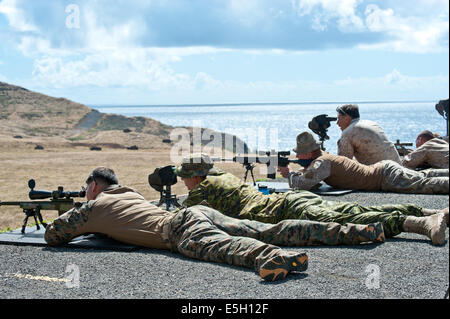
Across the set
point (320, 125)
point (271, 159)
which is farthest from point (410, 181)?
point (320, 125)

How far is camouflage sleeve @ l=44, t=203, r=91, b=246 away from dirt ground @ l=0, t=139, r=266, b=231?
3446 millimetres

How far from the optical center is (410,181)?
895 centimetres

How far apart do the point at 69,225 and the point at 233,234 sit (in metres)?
1.64

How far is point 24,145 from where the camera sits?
2881 cm

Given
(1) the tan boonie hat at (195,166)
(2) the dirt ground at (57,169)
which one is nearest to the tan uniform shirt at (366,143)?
(1) the tan boonie hat at (195,166)

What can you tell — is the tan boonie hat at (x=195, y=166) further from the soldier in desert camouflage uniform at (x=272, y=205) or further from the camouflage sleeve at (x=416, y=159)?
the camouflage sleeve at (x=416, y=159)

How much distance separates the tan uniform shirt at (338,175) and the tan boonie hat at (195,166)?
105 inches

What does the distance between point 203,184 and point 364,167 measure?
369 centimetres

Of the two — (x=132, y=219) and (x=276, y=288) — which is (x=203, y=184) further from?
(x=276, y=288)

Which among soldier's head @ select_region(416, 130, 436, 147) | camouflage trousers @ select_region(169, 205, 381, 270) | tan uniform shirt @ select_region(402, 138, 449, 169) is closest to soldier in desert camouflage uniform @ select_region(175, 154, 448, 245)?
camouflage trousers @ select_region(169, 205, 381, 270)

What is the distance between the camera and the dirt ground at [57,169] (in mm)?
12992

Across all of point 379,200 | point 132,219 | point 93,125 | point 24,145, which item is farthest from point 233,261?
point 93,125
